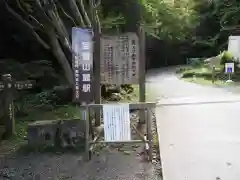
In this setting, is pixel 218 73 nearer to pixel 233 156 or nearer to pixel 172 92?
pixel 172 92

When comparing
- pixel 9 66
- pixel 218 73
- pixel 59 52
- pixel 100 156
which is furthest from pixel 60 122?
pixel 218 73

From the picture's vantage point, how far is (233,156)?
4.56 metres

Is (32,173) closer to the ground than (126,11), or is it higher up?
closer to the ground

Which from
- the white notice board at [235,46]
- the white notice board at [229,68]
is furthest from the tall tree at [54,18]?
the white notice board at [235,46]

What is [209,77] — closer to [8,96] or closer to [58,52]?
[58,52]

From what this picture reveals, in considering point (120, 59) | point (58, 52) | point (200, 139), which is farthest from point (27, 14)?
point (200, 139)

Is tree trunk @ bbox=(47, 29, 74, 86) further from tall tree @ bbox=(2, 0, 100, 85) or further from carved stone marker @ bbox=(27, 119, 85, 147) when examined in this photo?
carved stone marker @ bbox=(27, 119, 85, 147)

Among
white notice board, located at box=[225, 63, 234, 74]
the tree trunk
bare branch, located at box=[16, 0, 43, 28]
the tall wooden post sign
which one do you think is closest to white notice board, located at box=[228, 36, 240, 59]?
white notice board, located at box=[225, 63, 234, 74]

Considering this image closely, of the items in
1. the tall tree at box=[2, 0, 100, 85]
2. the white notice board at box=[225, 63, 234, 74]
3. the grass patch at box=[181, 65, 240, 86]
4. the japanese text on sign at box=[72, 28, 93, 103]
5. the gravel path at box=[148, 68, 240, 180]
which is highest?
the tall tree at box=[2, 0, 100, 85]

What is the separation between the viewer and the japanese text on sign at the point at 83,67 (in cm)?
525

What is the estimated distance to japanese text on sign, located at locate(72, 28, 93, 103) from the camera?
17.2ft

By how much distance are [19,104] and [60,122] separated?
4.01 m

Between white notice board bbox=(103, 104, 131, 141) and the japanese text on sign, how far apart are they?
27.6 inches

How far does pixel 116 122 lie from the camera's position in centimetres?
465
